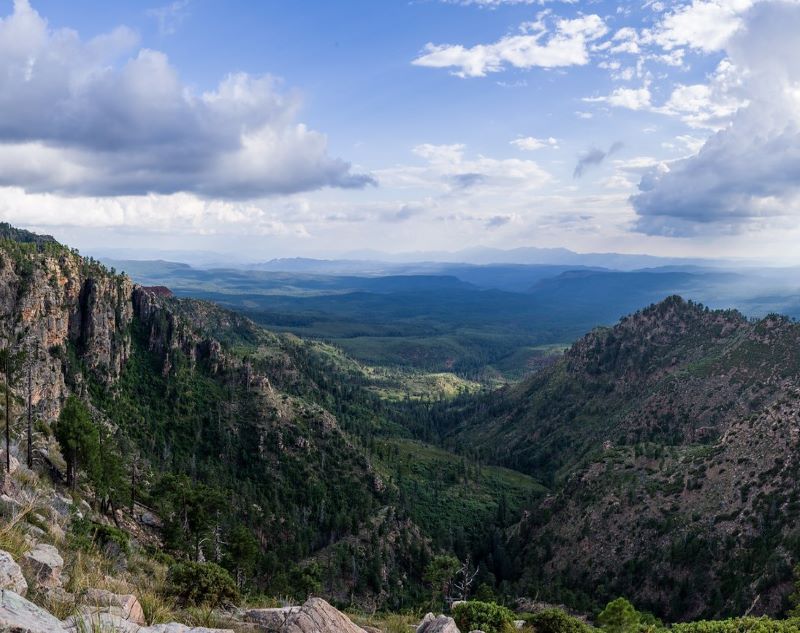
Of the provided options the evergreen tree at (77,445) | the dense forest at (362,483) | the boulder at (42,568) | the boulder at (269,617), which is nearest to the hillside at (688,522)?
the dense forest at (362,483)

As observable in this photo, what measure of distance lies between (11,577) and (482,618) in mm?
20184

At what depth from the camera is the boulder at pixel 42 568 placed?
49.1 feet

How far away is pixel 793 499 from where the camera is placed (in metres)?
78.4

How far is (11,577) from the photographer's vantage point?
12578mm

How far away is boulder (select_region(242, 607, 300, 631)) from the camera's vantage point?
779 inches

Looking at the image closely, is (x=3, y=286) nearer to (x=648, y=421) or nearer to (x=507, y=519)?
(x=507, y=519)

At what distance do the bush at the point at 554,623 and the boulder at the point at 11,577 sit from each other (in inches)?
926

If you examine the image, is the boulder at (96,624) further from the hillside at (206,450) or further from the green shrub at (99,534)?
the hillside at (206,450)

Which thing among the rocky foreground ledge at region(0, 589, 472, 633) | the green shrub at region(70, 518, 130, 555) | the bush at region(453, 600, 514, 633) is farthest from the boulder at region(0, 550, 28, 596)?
the green shrub at region(70, 518, 130, 555)

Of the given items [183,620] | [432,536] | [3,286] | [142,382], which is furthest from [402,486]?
[183,620]

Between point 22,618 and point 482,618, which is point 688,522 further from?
point 22,618

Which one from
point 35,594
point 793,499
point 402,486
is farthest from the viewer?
point 402,486

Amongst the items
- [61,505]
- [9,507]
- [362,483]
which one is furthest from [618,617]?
[362,483]

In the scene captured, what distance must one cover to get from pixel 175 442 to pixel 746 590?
112801 mm
